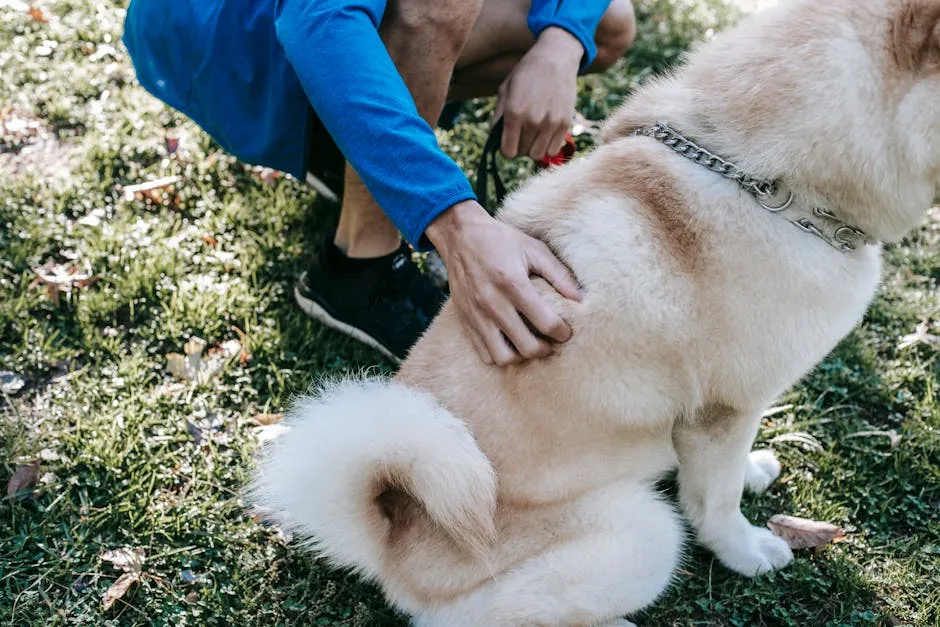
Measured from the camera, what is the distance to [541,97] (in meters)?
2.18

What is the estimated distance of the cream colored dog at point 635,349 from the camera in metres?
1.46

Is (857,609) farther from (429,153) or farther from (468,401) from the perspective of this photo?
(429,153)

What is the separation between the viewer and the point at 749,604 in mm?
1872

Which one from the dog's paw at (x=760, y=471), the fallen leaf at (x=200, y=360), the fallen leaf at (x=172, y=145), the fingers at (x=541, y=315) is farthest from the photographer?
the fallen leaf at (x=172, y=145)

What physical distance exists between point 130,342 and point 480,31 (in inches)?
56.2

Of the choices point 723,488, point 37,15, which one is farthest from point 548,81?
point 37,15

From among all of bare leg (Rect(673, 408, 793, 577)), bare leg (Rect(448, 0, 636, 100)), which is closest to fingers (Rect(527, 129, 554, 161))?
bare leg (Rect(448, 0, 636, 100))

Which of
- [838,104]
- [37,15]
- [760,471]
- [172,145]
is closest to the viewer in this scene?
[838,104]

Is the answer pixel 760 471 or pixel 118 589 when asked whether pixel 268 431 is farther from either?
pixel 760 471

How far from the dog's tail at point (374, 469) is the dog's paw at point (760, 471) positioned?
33.8 inches

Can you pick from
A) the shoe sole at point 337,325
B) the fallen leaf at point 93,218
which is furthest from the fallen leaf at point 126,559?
the fallen leaf at point 93,218

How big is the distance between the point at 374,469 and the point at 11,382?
4.48 feet

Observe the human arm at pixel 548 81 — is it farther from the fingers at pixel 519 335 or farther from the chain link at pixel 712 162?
the fingers at pixel 519 335

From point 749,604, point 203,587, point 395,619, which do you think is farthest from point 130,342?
point 749,604
